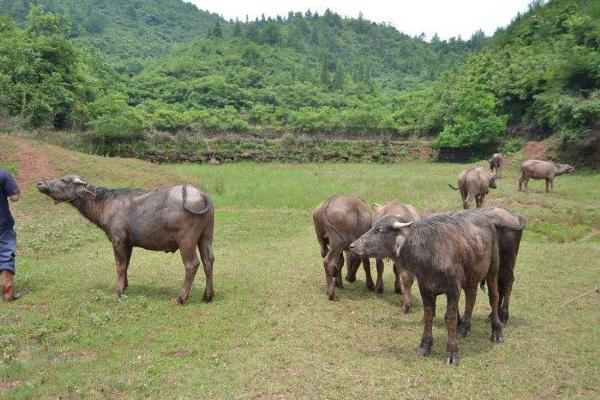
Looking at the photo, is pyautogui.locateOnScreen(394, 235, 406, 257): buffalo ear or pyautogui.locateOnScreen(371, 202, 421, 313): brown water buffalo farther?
pyautogui.locateOnScreen(371, 202, 421, 313): brown water buffalo

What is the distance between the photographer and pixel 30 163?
20.2 m

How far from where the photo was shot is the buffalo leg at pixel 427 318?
6.55 meters

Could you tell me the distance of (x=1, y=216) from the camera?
8.51 meters

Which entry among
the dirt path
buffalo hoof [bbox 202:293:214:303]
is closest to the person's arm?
buffalo hoof [bbox 202:293:214:303]

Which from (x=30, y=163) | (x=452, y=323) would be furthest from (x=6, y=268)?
(x=30, y=163)

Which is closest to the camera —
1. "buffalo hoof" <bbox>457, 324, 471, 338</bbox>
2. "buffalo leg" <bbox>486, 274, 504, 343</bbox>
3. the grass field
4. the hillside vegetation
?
the grass field

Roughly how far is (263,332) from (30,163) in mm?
Result: 16552

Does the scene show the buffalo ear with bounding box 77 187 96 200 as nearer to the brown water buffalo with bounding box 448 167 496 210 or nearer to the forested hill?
the brown water buffalo with bounding box 448 167 496 210

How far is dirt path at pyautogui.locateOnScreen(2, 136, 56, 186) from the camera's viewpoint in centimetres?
1912

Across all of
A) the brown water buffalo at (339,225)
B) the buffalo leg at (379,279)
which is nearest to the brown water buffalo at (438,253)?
the brown water buffalo at (339,225)

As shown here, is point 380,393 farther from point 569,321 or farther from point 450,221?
point 569,321

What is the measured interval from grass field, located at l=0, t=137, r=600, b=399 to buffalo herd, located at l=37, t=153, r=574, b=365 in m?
0.44

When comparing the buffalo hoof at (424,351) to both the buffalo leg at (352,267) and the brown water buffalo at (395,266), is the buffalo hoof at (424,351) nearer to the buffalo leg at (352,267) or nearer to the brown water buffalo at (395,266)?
the brown water buffalo at (395,266)

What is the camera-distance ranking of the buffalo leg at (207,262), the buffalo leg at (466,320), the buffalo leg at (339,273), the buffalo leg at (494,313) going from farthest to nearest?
the buffalo leg at (339,273) → the buffalo leg at (207,262) → the buffalo leg at (494,313) → the buffalo leg at (466,320)
